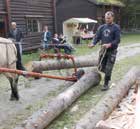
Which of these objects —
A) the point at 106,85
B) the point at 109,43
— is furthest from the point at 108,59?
the point at 106,85

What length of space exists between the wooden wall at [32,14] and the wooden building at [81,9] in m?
12.6

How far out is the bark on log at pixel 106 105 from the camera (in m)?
5.27

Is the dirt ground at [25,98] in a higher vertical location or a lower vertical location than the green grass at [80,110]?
lower

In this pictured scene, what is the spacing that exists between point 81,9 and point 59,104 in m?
28.4

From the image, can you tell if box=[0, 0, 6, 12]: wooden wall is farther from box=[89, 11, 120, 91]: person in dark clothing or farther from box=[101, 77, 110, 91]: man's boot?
box=[101, 77, 110, 91]: man's boot

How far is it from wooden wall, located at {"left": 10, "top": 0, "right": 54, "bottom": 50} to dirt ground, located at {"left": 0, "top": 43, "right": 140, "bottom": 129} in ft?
23.8

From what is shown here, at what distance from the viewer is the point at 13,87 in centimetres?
758

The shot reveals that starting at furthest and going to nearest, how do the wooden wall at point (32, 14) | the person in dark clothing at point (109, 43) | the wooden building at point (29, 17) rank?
the wooden wall at point (32, 14)
the wooden building at point (29, 17)
the person in dark clothing at point (109, 43)

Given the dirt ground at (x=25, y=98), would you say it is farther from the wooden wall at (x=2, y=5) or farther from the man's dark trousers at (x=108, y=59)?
the wooden wall at (x=2, y=5)

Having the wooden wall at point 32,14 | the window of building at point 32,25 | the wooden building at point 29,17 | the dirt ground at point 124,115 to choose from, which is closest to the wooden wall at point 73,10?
the wooden wall at point 32,14

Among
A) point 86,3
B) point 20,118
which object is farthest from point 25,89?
point 86,3

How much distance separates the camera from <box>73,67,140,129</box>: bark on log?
207 inches

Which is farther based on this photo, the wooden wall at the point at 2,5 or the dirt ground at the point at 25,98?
the wooden wall at the point at 2,5

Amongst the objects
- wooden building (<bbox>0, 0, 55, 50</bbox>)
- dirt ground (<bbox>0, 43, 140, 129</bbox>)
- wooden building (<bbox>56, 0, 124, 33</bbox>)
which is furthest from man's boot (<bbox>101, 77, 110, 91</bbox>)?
wooden building (<bbox>56, 0, 124, 33</bbox>)
